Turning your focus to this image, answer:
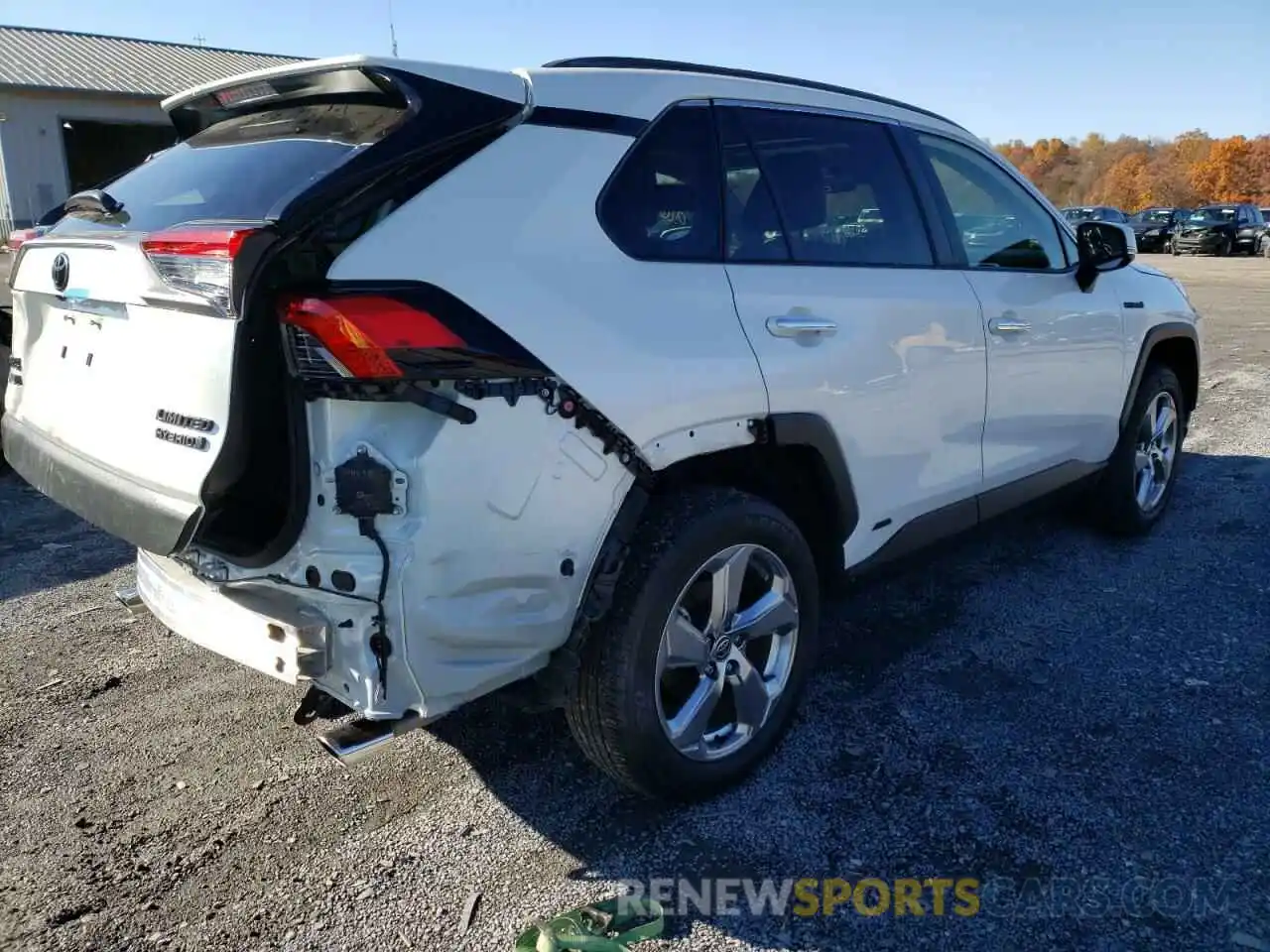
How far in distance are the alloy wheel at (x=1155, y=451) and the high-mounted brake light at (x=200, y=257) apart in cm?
427

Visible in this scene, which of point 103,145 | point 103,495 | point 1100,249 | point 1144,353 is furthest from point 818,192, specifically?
point 103,145

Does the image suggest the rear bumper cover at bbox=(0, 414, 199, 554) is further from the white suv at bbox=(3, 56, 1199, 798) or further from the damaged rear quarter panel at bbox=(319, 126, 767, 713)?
the damaged rear quarter panel at bbox=(319, 126, 767, 713)

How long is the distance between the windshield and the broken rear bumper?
36872mm

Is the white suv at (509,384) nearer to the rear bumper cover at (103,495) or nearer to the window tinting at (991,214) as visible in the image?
the rear bumper cover at (103,495)

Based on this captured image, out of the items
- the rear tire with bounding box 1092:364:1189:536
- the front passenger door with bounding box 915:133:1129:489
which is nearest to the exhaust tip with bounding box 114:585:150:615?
the front passenger door with bounding box 915:133:1129:489

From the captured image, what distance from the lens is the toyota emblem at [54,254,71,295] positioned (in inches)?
104

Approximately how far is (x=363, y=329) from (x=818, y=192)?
1688 mm

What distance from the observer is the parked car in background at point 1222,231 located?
32406 millimetres

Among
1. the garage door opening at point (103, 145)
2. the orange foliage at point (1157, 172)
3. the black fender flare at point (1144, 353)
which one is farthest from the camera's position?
the orange foliage at point (1157, 172)

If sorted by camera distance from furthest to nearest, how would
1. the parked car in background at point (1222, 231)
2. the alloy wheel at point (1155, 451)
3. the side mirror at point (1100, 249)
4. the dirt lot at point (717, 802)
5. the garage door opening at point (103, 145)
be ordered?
the parked car in background at point (1222, 231) → the garage door opening at point (103, 145) → the alloy wheel at point (1155, 451) → the side mirror at point (1100, 249) → the dirt lot at point (717, 802)

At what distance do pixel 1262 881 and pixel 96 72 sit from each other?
31980mm

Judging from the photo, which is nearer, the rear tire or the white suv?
the white suv

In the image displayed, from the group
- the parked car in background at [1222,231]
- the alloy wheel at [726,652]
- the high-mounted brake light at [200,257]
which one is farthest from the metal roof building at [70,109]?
the parked car in background at [1222,231]

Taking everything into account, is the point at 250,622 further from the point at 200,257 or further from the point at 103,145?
the point at 103,145
